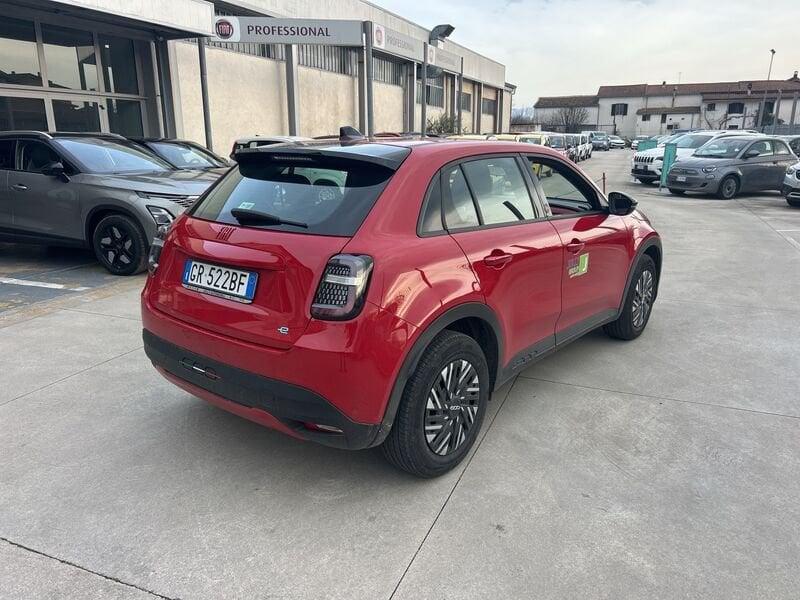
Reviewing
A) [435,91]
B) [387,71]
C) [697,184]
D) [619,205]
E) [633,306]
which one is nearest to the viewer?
[619,205]

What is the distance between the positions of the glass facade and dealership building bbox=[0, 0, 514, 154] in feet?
0.07

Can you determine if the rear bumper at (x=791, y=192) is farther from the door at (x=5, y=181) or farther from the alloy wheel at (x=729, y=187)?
the door at (x=5, y=181)

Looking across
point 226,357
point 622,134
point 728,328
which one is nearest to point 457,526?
point 226,357

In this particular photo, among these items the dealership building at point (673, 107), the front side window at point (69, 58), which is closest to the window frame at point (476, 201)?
the front side window at point (69, 58)

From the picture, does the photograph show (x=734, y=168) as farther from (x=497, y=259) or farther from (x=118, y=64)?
(x=118, y=64)

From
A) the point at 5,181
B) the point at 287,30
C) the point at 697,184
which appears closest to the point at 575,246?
the point at 5,181

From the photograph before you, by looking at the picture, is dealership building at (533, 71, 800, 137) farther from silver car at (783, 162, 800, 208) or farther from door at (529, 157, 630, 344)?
door at (529, 157, 630, 344)

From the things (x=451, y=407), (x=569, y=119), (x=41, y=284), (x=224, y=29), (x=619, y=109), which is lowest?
(x=41, y=284)

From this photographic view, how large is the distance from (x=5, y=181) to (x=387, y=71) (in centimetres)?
2452

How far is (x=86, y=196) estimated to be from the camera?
696 centimetres

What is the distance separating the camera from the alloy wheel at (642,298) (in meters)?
4.83

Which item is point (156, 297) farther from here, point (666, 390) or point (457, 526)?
point (666, 390)

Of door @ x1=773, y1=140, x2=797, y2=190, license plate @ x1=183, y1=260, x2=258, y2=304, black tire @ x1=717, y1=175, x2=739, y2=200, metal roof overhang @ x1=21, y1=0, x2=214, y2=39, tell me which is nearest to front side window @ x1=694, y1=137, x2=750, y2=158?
black tire @ x1=717, y1=175, x2=739, y2=200

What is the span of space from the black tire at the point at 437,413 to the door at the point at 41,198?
19.7ft
